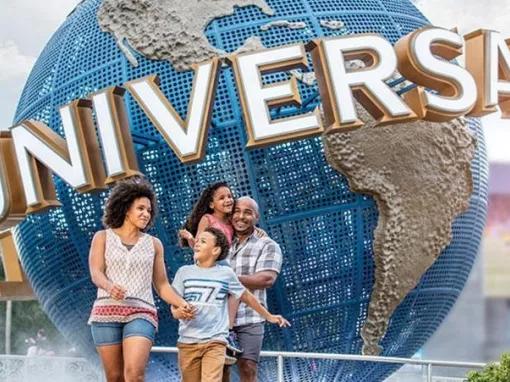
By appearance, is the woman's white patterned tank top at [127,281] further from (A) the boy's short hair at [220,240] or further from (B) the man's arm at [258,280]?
(B) the man's arm at [258,280]

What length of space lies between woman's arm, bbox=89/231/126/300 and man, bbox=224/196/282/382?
1001mm

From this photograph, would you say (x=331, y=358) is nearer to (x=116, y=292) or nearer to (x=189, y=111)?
(x=189, y=111)

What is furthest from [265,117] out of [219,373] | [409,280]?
[219,373]

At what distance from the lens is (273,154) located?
6.67 metres

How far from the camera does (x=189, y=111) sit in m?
6.53

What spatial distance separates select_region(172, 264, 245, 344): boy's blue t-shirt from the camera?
434 centimetres

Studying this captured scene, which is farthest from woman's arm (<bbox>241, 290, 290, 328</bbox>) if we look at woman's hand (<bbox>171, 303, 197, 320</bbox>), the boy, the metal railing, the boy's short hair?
the metal railing

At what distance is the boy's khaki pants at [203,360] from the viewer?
4344 millimetres

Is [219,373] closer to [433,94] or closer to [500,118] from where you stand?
[433,94]

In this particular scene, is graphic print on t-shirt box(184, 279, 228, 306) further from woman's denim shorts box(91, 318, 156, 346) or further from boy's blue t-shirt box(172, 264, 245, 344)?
woman's denim shorts box(91, 318, 156, 346)

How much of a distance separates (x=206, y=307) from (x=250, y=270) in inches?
31.9

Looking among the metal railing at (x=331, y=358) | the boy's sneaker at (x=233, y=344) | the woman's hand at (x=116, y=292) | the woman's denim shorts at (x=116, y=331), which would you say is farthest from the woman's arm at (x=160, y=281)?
the metal railing at (x=331, y=358)

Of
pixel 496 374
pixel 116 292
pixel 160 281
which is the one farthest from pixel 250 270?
pixel 496 374

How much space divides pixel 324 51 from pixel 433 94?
34.0 inches
